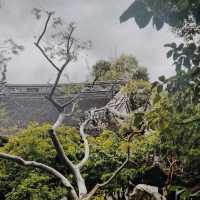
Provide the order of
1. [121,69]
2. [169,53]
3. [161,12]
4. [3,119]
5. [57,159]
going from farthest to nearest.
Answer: [121,69], [3,119], [57,159], [169,53], [161,12]

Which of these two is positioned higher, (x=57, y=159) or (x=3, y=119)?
(x=3, y=119)

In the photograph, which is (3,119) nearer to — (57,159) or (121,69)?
(57,159)

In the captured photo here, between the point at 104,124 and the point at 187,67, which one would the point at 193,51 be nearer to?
the point at 187,67

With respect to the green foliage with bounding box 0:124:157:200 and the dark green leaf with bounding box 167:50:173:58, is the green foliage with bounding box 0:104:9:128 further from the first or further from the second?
the dark green leaf with bounding box 167:50:173:58

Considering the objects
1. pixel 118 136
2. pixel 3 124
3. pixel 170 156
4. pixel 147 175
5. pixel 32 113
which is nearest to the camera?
pixel 170 156

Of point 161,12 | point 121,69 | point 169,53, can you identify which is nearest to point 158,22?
point 161,12

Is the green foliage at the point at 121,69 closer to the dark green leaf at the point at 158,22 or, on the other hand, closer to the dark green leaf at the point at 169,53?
the dark green leaf at the point at 169,53

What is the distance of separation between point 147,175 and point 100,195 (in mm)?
3841

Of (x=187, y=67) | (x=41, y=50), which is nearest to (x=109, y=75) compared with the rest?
(x=41, y=50)


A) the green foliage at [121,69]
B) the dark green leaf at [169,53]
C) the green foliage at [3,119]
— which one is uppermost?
the green foliage at [121,69]

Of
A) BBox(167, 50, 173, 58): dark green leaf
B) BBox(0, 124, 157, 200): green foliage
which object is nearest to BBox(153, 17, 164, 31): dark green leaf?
BBox(167, 50, 173, 58): dark green leaf

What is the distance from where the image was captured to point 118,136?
1550 centimetres

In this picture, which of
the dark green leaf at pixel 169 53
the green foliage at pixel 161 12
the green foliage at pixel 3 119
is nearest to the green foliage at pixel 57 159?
the green foliage at pixel 3 119

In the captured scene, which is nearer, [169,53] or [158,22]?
[158,22]
